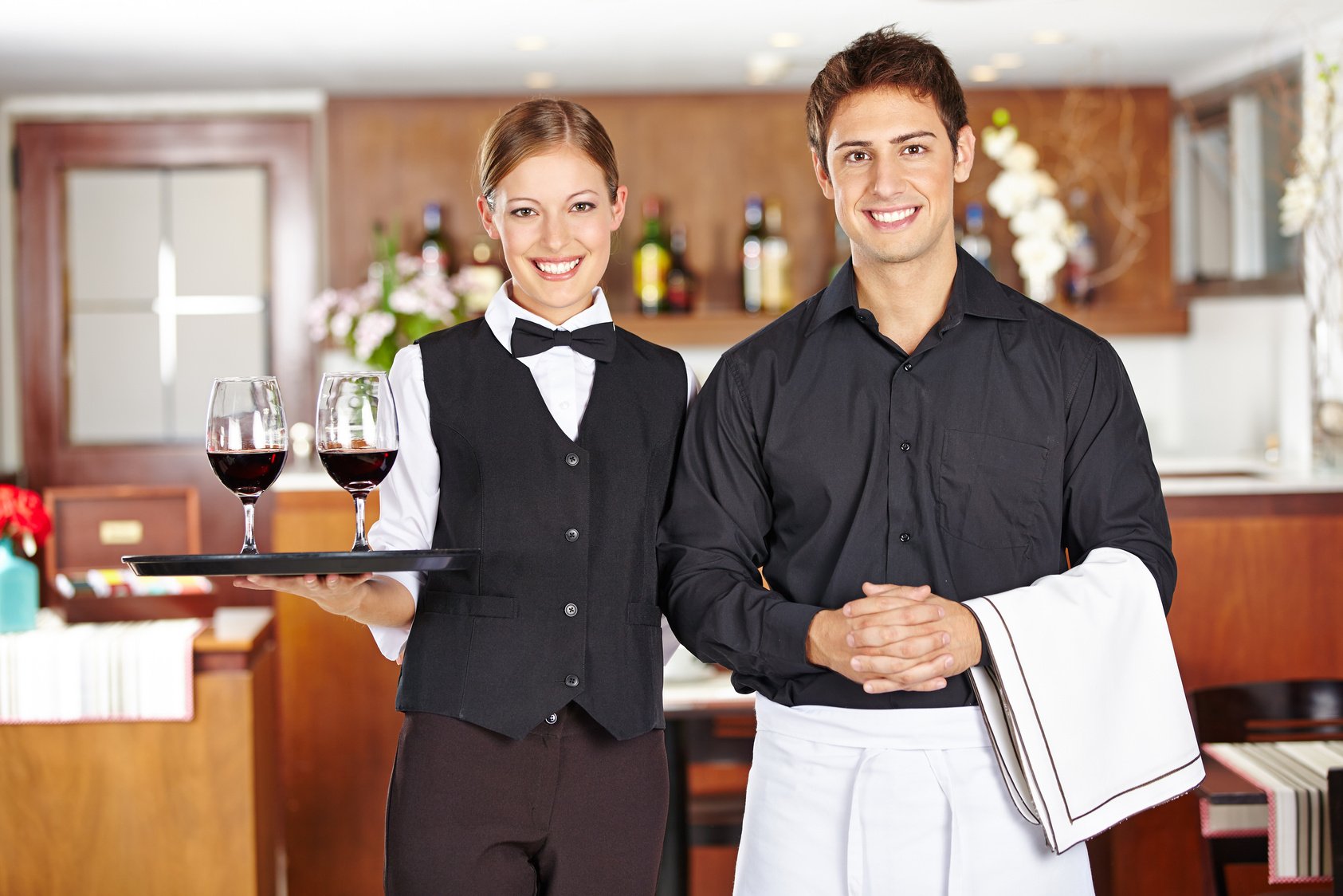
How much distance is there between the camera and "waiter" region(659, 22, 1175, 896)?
131 cm

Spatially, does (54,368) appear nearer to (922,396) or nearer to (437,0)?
(437,0)

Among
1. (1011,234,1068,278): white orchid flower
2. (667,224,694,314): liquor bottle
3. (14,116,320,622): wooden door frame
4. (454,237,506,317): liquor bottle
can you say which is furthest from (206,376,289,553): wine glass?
(14,116,320,622): wooden door frame

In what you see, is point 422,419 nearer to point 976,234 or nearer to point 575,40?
point 575,40

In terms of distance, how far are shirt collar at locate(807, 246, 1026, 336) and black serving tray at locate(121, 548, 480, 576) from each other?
0.50m

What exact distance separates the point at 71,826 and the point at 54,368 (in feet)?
7.89

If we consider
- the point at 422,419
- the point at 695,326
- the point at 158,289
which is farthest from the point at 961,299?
the point at 158,289

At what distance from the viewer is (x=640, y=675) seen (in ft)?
4.60

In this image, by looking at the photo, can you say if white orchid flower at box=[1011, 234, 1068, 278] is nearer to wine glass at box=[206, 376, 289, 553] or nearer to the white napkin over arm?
the white napkin over arm

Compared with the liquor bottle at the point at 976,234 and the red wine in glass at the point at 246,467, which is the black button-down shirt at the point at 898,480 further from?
the liquor bottle at the point at 976,234

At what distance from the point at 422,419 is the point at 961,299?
60 centimetres

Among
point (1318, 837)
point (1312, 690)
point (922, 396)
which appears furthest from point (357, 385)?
point (1312, 690)

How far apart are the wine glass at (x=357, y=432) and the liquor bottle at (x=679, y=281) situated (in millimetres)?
2885

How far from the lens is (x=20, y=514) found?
2.41 meters

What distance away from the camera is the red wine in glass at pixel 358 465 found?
1281 millimetres
